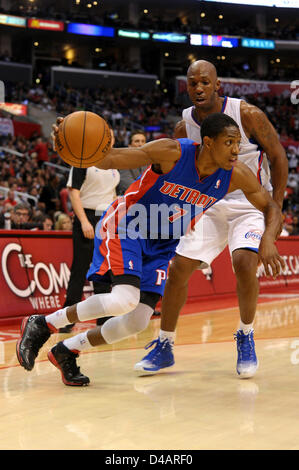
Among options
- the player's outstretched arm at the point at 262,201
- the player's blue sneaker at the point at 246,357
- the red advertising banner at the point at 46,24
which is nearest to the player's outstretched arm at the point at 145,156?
the player's outstretched arm at the point at 262,201

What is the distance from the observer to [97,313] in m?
3.60

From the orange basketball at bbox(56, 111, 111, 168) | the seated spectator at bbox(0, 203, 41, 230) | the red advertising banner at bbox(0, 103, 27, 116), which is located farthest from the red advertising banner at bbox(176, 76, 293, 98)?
the orange basketball at bbox(56, 111, 111, 168)

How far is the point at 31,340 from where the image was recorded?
3.80 meters

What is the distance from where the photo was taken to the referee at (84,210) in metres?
6.06

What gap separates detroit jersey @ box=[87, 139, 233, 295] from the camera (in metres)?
3.71

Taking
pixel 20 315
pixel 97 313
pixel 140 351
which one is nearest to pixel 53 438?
pixel 97 313

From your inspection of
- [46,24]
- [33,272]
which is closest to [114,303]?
[33,272]

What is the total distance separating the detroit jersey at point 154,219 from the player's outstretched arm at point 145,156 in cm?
10

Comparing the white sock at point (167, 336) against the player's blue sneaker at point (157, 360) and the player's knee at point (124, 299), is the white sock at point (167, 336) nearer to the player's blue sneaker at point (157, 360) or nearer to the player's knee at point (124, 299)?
the player's blue sneaker at point (157, 360)

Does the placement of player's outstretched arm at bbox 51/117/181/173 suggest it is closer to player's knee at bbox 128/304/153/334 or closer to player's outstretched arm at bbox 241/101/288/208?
player's outstretched arm at bbox 241/101/288/208

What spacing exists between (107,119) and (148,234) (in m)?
20.3

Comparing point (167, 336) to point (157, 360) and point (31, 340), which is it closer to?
point (157, 360)

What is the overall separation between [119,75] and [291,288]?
28068mm

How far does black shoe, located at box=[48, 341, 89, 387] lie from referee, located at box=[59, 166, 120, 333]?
210 cm
